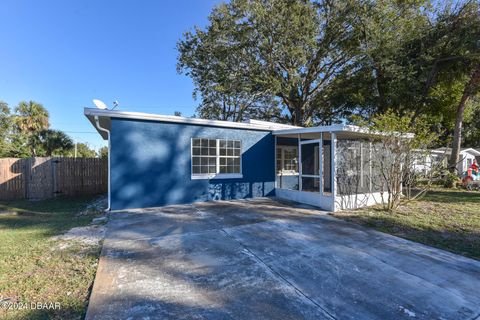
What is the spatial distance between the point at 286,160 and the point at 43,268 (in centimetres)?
916

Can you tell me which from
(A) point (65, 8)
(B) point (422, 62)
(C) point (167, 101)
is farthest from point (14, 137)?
(B) point (422, 62)

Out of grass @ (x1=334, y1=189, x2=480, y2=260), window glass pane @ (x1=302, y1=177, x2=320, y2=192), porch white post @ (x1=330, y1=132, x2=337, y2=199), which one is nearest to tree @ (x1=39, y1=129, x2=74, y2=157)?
window glass pane @ (x1=302, y1=177, x2=320, y2=192)

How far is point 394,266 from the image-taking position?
3.79 metres

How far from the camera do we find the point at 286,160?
36.2ft

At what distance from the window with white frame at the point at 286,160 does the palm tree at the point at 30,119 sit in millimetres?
18907

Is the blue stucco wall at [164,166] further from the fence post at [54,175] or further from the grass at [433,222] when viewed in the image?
the fence post at [54,175]

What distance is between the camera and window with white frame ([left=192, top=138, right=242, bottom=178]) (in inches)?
347

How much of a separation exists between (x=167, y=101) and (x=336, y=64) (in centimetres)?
1857

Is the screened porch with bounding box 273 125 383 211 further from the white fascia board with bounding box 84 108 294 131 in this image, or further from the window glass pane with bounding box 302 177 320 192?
the white fascia board with bounding box 84 108 294 131

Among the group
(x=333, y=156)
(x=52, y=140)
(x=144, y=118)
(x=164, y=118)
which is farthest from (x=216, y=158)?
(x=52, y=140)

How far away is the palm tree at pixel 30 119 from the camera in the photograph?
18.6m

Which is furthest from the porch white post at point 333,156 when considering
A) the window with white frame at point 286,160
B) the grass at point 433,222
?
the window with white frame at point 286,160

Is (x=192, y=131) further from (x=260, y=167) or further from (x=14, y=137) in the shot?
(x=14, y=137)

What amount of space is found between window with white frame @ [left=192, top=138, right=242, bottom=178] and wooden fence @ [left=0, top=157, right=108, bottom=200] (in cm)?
622
